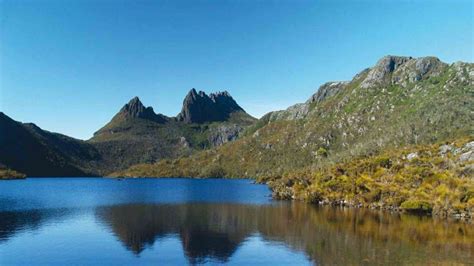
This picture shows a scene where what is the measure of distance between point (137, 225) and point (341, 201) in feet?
277

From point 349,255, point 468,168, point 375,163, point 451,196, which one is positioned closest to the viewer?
point 349,255

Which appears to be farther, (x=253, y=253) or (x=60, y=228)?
(x=60, y=228)

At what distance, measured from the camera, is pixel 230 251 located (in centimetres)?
6562

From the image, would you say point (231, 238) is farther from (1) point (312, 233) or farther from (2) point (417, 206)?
(2) point (417, 206)

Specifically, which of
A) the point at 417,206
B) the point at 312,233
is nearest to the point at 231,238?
the point at 312,233

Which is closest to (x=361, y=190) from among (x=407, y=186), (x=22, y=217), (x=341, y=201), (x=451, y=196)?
(x=341, y=201)

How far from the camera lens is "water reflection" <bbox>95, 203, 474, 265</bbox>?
6262cm

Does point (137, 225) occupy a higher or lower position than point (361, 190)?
lower

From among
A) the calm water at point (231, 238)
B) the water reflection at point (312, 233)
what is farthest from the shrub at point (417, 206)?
the calm water at point (231, 238)

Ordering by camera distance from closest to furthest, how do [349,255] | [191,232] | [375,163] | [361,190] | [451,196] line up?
1. [349,255]
2. [191,232]
3. [451,196]
4. [361,190]
5. [375,163]

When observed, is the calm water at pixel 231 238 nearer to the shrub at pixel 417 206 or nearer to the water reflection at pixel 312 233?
the water reflection at pixel 312 233

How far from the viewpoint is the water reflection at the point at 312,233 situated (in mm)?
62622

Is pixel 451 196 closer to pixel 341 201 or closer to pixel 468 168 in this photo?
pixel 468 168

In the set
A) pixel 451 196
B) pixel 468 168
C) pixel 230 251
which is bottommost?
pixel 230 251
